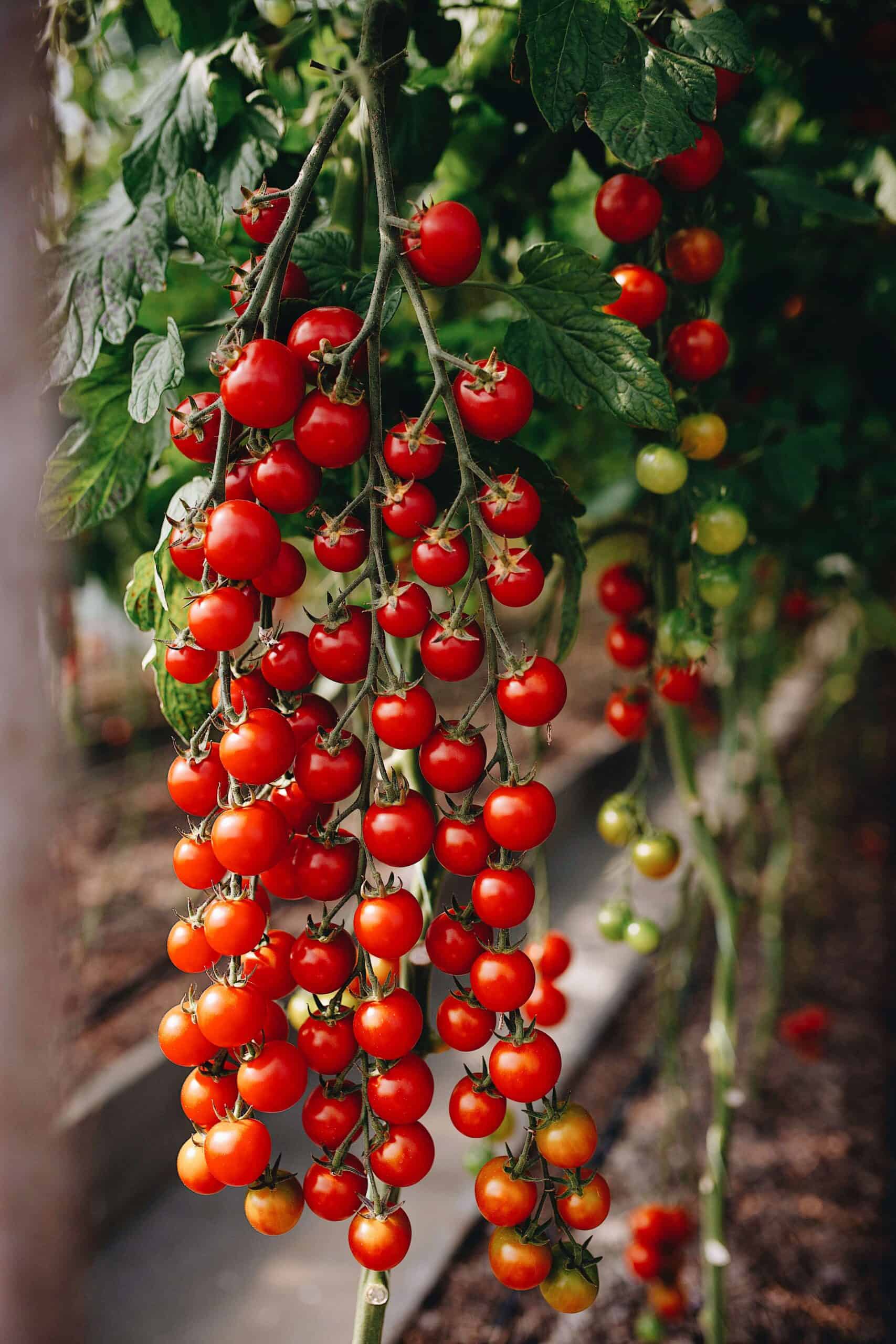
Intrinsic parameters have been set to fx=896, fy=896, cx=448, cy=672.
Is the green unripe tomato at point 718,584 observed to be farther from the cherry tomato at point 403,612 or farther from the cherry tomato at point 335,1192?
the cherry tomato at point 335,1192

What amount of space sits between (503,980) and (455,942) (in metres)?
0.05

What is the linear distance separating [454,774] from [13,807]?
33 centimetres

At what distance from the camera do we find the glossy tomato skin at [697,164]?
A: 2.13 feet

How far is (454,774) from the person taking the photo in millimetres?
521

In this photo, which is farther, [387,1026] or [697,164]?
[697,164]

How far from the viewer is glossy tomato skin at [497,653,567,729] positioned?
0.52 meters

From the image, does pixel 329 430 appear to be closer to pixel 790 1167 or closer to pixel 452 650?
pixel 452 650

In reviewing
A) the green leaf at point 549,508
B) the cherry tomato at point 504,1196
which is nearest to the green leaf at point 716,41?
the green leaf at point 549,508

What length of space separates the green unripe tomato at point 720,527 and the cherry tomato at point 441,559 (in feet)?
1.16

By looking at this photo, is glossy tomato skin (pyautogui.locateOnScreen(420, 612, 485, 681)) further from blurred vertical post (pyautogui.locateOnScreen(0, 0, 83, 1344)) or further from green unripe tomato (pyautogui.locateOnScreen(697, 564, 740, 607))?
green unripe tomato (pyautogui.locateOnScreen(697, 564, 740, 607))

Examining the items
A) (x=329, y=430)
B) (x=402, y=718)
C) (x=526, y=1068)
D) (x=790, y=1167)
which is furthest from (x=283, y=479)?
(x=790, y=1167)

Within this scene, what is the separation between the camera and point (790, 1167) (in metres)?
2.15

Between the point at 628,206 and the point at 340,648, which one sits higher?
the point at 628,206

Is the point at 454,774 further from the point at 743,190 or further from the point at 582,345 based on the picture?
the point at 743,190
